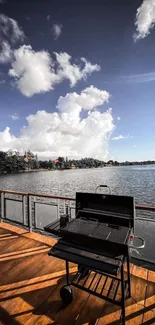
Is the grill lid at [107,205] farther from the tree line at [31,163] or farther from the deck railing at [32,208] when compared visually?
the tree line at [31,163]

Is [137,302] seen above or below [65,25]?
below

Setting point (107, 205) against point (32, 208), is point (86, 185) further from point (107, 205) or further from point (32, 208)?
point (107, 205)

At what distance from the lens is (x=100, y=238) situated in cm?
141

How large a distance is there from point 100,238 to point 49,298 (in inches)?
46.4

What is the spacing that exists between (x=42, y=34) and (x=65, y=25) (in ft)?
3.04

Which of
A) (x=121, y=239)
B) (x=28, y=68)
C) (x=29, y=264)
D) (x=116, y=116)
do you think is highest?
(x=28, y=68)

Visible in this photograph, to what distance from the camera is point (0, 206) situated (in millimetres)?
4320

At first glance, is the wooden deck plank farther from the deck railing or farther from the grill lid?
the deck railing

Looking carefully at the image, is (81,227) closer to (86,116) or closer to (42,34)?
(42,34)

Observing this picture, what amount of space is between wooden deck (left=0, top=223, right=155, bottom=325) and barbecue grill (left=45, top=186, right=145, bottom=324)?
0.14 m

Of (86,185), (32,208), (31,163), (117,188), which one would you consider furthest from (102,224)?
(31,163)

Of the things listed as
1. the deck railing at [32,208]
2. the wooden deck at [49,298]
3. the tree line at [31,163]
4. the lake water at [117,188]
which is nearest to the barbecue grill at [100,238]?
the wooden deck at [49,298]

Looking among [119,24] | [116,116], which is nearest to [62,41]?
[119,24]

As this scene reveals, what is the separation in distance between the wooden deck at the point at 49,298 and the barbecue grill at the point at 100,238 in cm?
14
